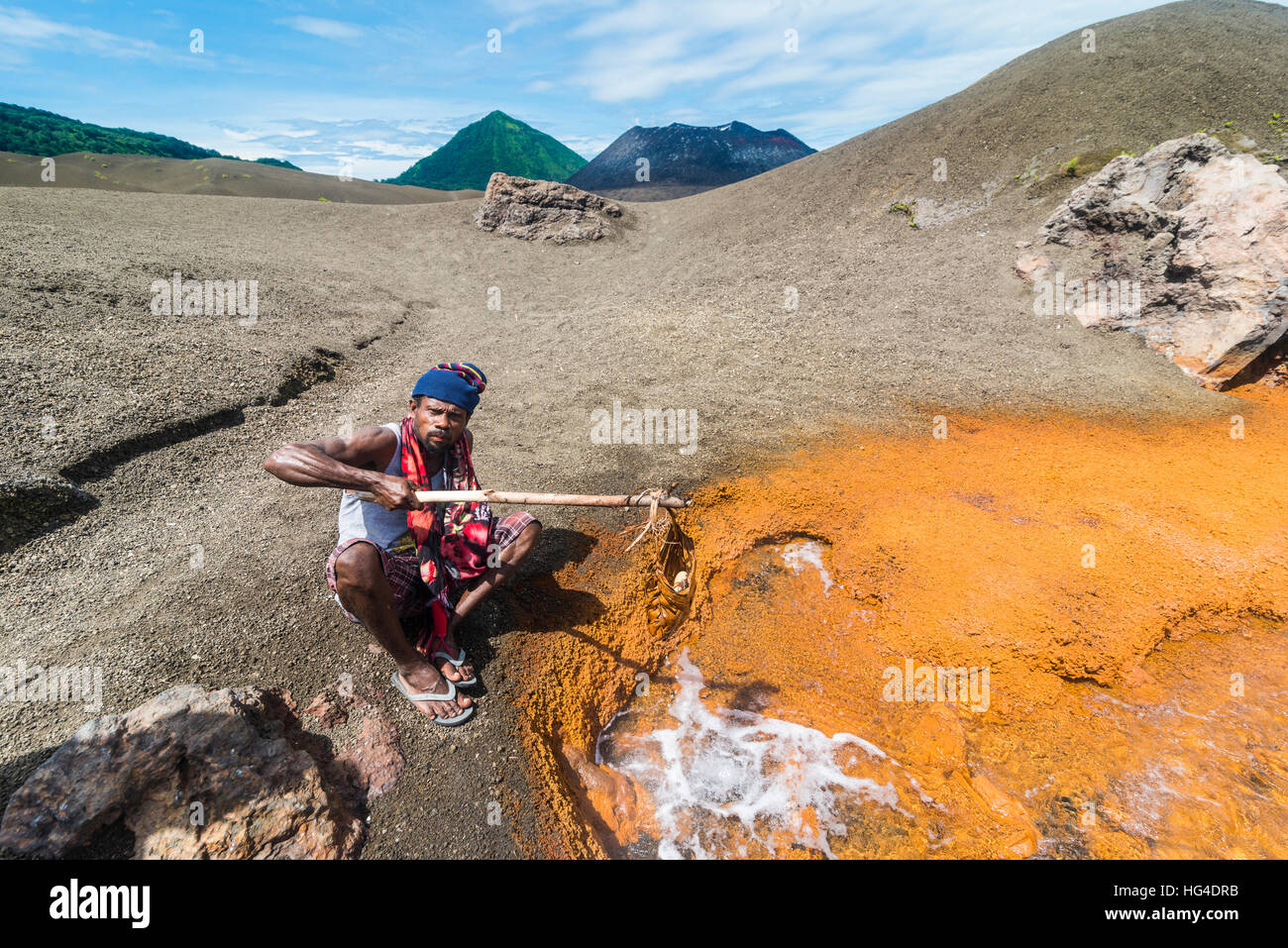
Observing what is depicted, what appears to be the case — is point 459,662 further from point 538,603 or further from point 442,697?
point 538,603

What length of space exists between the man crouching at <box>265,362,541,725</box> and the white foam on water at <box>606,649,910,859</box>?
1.31 meters

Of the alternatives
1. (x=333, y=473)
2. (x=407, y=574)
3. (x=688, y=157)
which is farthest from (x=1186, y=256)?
(x=688, y=157)

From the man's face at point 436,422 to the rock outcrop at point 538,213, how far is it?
12.2 meters

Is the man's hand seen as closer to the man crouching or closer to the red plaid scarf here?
the man crouching

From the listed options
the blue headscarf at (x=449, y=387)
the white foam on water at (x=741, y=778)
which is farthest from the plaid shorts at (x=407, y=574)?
the white foam on water at (x=741, y=778)

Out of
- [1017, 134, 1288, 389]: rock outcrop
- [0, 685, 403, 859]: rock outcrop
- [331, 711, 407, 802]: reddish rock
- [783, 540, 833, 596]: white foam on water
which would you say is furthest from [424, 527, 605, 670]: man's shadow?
[1017, 134, 1288, 389]: rock outcrop

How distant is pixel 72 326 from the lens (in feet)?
17.1

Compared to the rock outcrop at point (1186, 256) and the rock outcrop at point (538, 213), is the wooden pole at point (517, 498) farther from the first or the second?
the rock outcrop at point (538, 213)

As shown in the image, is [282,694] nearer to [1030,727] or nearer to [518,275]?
[1030,727]

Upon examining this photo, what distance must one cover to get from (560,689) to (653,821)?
90 cm

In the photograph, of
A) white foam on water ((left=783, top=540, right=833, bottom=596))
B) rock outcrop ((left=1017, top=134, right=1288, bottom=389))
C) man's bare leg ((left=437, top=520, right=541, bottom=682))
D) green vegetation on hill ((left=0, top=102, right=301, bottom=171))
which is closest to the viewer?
man's bare leg ((left=437, top=520, right=541, bottom=682))

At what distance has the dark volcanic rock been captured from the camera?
4600cm

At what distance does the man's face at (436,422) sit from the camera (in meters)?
2.76
